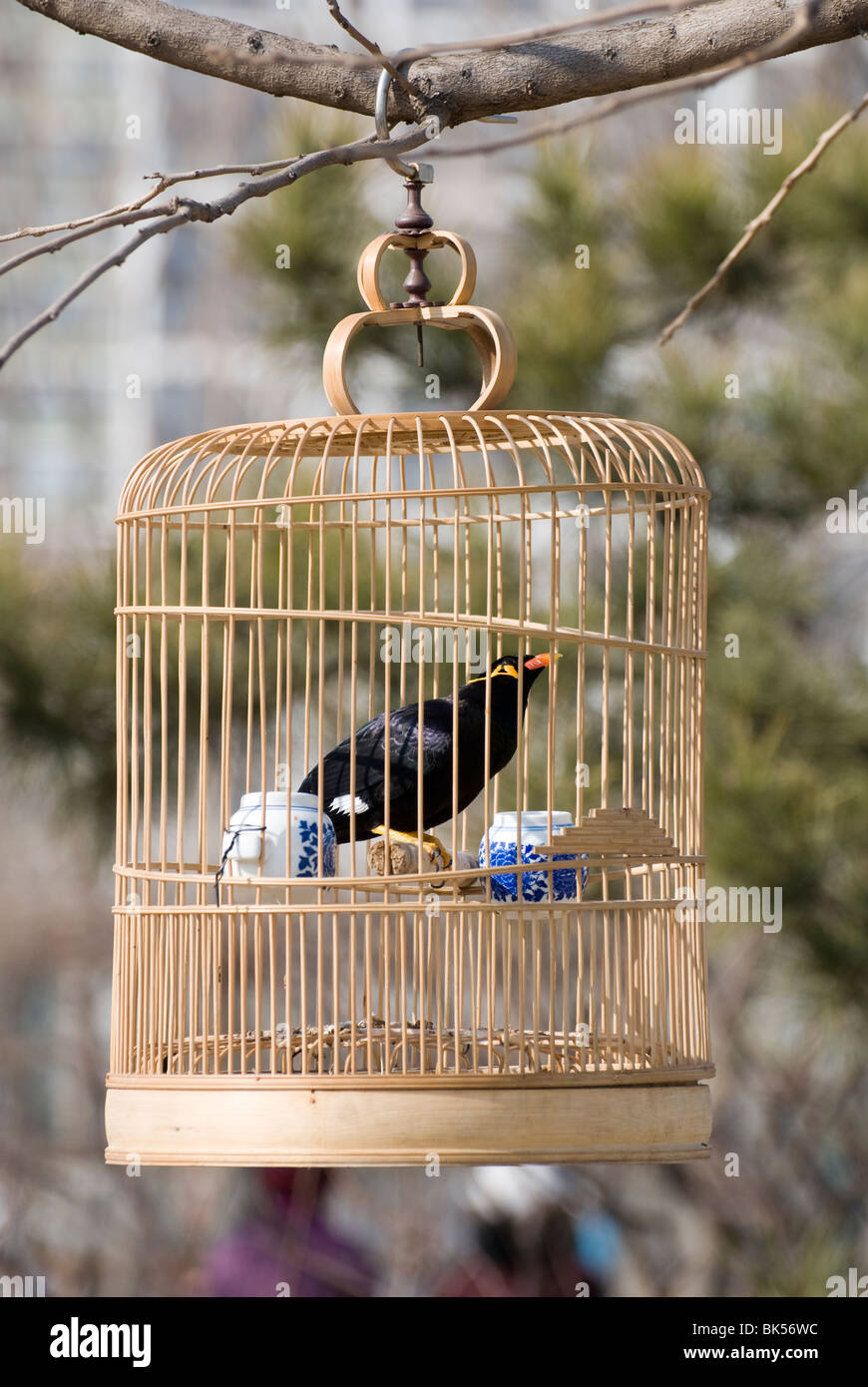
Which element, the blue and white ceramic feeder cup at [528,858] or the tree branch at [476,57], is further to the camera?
the blue and white ceramic feeder cup at [528,858]

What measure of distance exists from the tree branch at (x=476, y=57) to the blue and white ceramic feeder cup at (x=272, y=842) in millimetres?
1004

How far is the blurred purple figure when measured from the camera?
5.12 meters

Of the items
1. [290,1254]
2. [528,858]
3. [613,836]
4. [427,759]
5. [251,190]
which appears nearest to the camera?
[251,190]

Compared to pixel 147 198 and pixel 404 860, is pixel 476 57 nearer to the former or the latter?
pixel 147 198

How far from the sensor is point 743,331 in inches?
219

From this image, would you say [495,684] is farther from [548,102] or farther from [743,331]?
[743,331]

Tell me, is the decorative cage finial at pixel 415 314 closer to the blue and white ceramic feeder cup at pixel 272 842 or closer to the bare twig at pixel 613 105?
the blue and white ceramic feeder cup at pixel 272 842

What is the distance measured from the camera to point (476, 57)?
7.24 ft

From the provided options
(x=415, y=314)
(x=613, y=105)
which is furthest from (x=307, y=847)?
(x=613, y=105)

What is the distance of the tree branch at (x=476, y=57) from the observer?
2.14 meters

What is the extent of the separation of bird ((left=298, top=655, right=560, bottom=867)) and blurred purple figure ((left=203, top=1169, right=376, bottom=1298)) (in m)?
2.88

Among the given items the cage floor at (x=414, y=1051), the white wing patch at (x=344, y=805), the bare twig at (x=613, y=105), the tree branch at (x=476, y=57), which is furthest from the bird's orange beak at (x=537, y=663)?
the bare twig at (x=613, y=105)

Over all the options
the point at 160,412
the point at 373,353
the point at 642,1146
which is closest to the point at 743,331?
the point at 373,353

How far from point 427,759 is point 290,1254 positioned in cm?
320
